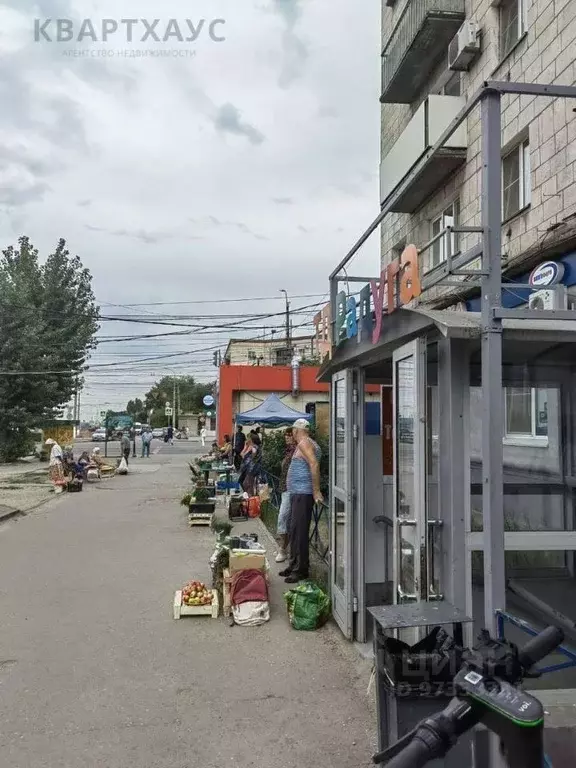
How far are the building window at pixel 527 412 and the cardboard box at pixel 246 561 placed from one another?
2.87 meters

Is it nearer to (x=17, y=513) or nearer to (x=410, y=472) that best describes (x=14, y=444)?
(x=17, y=513)

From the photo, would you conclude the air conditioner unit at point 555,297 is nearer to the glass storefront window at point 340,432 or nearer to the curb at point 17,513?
the glass storefront window at point 340,432

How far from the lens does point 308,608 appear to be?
5543mm

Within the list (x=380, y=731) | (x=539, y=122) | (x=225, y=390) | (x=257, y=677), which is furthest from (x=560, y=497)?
(x=225, y=390)

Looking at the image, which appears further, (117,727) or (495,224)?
(117,727)

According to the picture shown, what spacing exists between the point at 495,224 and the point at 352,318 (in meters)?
1.94

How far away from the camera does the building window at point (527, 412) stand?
13.3 feet

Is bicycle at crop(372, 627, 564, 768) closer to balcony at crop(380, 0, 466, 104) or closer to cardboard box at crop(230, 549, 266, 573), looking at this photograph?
cardboard box at crop(230, 549, 266, 573)

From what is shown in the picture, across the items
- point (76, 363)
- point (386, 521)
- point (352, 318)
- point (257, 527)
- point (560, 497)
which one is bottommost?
point (257, 527)

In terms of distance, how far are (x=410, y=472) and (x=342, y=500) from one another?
5.81 feet

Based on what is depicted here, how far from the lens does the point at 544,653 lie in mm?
1879

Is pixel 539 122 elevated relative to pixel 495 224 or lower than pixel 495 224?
elevated

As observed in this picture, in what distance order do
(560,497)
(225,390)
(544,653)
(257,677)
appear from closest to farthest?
(544,653)
(560,497)
(257,677)
(225,390)

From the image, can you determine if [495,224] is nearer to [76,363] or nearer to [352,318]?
[352,318]
